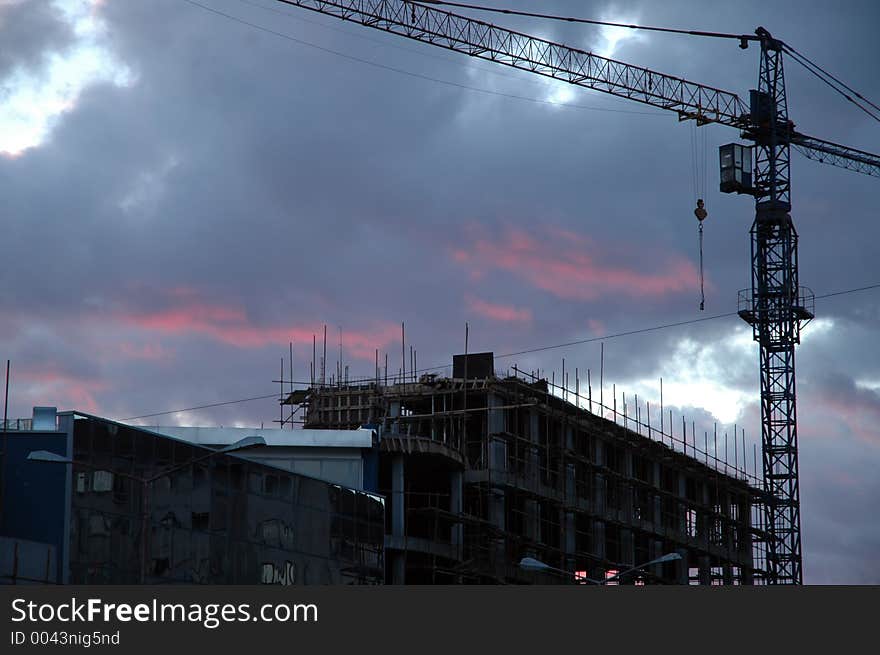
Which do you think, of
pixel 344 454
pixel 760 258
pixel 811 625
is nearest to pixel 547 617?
pixel 811 625

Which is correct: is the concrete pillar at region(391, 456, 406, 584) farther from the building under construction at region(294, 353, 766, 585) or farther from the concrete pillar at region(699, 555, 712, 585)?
the concrete pillar at region(699, 555, 712, 585)

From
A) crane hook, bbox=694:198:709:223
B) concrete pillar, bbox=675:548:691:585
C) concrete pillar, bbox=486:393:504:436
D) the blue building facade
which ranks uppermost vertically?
crane hook, bbox=694:198:709:223

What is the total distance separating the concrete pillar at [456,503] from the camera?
335 feet

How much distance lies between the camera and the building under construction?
100188 mm

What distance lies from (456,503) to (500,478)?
359 cm

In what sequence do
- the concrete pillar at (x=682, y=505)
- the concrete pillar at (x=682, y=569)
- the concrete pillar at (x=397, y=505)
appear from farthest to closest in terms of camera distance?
1. the concrete pillar at (x=682, y=505)
2. the concrete pillar at (x=682, y=569)
3. the concrete pillar at (x=397, y=505)

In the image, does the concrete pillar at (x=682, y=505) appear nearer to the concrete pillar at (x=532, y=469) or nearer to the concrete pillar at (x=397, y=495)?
the concrete pillar at (x=532, y=469)

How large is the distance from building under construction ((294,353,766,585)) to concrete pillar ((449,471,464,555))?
0.07m

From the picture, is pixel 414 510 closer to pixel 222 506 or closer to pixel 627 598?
pixel 222 506

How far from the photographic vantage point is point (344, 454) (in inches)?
3644

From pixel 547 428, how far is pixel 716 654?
211 feet

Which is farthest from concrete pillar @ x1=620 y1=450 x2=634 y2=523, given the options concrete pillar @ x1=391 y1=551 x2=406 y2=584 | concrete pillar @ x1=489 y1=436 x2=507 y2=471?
concrete pillar @ x1=391 y1=551 x2=406 y2=584

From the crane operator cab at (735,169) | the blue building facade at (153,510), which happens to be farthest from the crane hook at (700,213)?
the blue building facade at (153,510)

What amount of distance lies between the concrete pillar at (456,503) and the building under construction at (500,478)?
65mm
